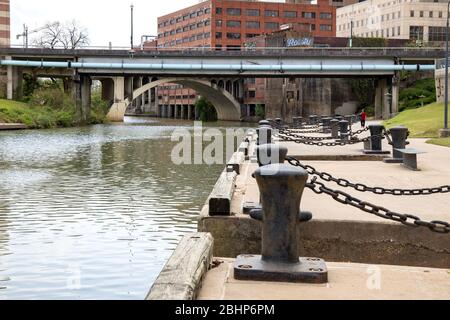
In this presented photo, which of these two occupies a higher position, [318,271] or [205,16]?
[205,16]

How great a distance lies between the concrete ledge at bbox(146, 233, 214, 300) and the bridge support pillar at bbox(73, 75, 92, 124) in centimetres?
6206

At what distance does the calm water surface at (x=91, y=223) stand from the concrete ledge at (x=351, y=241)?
113 cm

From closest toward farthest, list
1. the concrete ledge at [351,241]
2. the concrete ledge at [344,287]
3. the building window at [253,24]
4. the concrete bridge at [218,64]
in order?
the concrete ledge at [344,287], the concrete ledge at [351,241], the concrete bridge at [218,64], the building window at [253,24]

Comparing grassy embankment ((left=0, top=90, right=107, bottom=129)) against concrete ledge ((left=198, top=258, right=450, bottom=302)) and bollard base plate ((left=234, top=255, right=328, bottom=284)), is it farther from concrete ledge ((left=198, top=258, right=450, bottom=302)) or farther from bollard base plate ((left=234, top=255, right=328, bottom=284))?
bollard base plate ((left=234, top=255, right=328, bottom=284))

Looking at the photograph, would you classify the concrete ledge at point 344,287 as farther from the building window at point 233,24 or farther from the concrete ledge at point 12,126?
the building window at point 233,24

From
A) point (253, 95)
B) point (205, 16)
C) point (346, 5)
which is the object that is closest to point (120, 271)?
point (253, 95)

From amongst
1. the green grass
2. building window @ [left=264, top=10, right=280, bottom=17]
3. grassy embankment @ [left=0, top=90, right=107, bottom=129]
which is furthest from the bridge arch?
building window @ [left=264, top=10, right=280, bottom=17]

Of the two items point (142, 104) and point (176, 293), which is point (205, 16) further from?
point (176, 293)

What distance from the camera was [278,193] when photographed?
21.5 feet

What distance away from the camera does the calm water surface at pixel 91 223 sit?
899cm

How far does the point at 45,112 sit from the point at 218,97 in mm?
43050

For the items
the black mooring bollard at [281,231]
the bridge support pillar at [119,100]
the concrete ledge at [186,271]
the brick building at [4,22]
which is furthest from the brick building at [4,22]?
the black mooring bollard at [281,231]

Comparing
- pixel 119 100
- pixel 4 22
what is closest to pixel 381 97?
pixel 119 100
